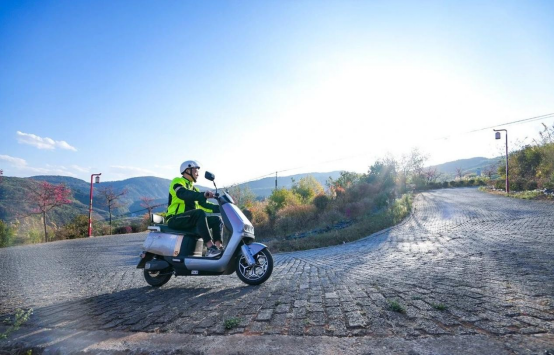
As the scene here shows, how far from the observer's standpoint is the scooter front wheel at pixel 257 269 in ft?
13.7

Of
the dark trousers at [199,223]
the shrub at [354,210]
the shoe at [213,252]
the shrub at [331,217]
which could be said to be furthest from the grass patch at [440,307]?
the shrub at [354,210]

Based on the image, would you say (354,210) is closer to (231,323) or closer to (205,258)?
(205,258)

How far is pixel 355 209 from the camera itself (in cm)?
1705

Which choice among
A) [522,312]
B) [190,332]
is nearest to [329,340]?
[190,332]

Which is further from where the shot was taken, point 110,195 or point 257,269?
point 110,195

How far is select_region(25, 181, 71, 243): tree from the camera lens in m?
19.4

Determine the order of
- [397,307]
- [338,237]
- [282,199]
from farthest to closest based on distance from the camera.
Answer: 1. [282,199]
2. [338,237]
3. [397,307]

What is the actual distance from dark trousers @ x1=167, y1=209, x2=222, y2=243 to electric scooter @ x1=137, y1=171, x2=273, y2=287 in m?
0.11

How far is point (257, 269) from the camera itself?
4.27 metres

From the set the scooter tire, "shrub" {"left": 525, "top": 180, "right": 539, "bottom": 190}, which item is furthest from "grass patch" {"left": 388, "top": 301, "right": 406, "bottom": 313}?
"shrub" {"left": 525, "top": 180, "right": 539, "bottom": 190}

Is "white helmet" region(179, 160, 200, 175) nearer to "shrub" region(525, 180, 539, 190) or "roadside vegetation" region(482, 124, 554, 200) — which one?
"roadside vegetation" region(482, 124, 554, 200)

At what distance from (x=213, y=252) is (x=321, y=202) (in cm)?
1557

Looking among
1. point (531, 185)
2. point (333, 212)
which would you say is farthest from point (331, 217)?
point (531, 185)

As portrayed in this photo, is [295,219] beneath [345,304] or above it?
beneath
